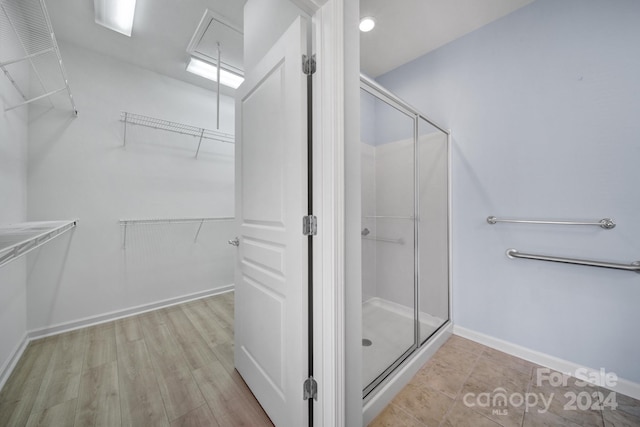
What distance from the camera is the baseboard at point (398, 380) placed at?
4.04ft

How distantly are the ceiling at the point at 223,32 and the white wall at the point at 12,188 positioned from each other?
21.2 inches

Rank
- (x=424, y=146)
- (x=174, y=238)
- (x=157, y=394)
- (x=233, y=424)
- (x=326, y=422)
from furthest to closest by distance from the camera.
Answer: (x=174, y=238) → (x=424, y=146) → (x=157, y=394) → (x=233, y=424) → (x=326, y=422)

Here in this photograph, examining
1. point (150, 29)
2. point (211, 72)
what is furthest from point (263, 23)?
point (211, 72)

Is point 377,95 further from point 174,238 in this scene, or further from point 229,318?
point 174,238

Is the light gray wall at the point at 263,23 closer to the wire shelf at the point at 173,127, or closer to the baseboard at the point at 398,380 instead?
the wire shelf at the point at 173,127

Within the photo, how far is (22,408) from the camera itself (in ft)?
4.14

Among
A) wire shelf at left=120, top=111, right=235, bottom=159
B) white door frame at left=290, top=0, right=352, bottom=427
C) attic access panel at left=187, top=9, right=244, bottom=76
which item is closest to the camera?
white door frame at left=290, top=0, right=352, bottom=427

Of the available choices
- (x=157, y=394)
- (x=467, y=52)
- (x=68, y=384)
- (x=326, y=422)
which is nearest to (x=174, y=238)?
(x=68, y=384)

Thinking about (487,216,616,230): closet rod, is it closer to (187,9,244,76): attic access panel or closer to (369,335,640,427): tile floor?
(369,335,640,427): tile floor

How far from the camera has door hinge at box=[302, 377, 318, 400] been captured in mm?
1009

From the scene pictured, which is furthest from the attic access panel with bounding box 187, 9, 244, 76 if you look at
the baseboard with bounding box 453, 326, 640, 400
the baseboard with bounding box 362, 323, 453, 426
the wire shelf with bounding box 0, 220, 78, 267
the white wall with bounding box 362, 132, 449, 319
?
the baseboard with bounding box 453, 326, 640, 400

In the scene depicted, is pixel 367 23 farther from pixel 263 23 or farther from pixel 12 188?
pixel 12 188

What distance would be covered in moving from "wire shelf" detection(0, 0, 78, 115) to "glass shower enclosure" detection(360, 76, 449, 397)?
1.95 metres

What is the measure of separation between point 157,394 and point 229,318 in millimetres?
943
